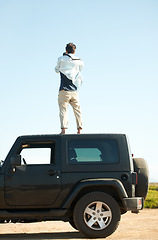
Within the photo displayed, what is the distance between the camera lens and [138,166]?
9.03 meters

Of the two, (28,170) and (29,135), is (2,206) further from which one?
(29,135)

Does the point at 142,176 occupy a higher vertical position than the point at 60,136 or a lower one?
lower

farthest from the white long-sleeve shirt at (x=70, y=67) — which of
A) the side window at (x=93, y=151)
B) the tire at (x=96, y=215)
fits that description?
the tire at (x=96, y=215)

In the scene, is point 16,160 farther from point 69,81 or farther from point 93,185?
point 69,81

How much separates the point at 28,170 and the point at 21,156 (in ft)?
1.02

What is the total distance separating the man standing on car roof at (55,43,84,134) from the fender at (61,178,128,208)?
73.5 inches

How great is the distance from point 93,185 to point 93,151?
0.66 m

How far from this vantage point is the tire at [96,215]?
28.8 ft

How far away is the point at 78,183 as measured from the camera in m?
8.77

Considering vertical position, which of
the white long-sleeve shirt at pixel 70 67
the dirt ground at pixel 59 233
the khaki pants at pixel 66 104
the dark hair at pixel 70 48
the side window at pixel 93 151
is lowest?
the dirt ground at pixel 59 233

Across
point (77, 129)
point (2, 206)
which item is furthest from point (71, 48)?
point (2, 206)

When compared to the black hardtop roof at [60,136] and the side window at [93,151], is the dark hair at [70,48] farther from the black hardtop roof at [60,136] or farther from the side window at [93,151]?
the side window at [93,151]

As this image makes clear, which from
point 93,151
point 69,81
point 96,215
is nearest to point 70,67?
point 69,81

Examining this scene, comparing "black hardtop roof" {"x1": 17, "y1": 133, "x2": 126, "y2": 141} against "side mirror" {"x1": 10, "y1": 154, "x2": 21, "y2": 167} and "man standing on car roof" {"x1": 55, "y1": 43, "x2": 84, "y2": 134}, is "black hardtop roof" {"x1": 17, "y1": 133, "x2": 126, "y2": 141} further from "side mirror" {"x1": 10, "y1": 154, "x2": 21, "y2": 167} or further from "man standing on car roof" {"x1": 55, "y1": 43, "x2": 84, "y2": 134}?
"man standing on car roof" {"x1": 55, "y1": 43, "x2": 84, "y2": 134}
